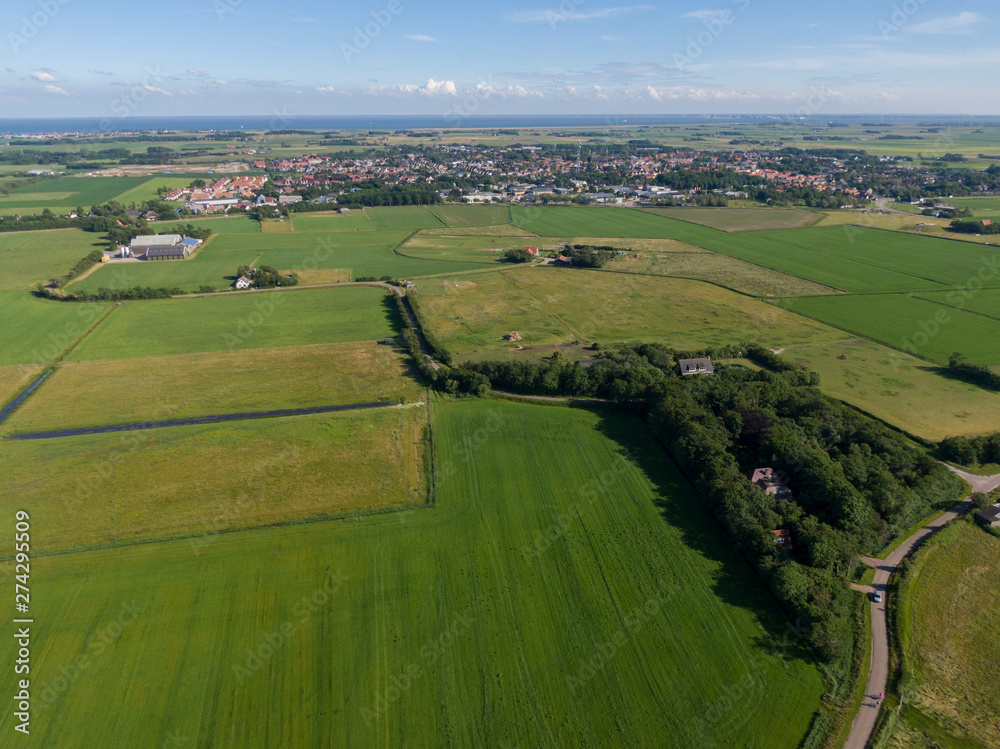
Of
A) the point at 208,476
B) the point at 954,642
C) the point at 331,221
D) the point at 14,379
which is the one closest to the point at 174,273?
the point at 14,379

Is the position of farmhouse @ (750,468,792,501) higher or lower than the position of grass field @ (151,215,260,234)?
lower

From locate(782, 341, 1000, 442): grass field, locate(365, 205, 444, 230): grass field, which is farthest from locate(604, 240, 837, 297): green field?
locate(365, 205, 444, 230): grass field

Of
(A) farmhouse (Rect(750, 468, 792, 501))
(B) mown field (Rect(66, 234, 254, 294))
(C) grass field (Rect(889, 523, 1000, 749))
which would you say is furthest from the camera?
(B) mown field (Rect(66, 234, 254, 294))

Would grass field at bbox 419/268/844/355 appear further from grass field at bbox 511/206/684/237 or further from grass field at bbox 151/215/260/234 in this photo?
grass field at bbox 151/215/260/234

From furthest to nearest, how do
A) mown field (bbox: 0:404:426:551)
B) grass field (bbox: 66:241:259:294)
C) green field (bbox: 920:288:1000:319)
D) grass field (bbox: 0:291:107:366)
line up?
grass field (bbox: 66:241:259:294) → green field (bbox: 920:288:1000:319) → grass field (bbox: 0:291:107:366) → mown field (bbox: 0:404:426:551)

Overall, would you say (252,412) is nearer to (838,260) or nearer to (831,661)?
(831,661)

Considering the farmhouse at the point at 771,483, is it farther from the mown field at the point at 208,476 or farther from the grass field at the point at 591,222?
the grass field at the point at 591,222

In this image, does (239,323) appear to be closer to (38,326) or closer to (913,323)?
(38,326)

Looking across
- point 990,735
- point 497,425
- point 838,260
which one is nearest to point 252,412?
point 497,425
